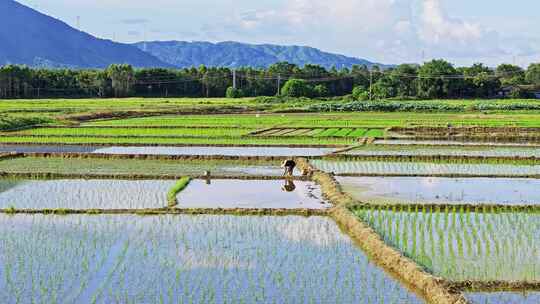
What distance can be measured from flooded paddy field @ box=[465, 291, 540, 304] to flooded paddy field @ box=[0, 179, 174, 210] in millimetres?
6432

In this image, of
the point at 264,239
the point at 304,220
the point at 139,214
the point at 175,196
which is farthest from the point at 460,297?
the point at 175,196

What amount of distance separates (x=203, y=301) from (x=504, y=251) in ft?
13.3

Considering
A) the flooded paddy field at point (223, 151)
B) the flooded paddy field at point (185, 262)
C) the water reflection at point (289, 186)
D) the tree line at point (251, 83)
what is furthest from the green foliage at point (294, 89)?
the flooded paddy field at point (185, 262)

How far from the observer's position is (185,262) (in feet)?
28.1

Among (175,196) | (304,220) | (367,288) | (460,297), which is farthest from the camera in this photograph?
(175,196)

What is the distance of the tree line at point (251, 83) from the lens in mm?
59969

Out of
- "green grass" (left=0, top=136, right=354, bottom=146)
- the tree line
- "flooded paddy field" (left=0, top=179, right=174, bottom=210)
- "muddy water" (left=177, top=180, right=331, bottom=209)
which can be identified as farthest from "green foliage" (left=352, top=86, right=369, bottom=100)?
"flooded paddy field" (left=0, top=179, right=174, bottom=210)

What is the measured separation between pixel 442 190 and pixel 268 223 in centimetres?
464

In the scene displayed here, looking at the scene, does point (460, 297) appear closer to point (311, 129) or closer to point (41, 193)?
point (41, 193)

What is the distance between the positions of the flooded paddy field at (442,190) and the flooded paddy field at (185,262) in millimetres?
2596

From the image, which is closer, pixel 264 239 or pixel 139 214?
pixel 264 239

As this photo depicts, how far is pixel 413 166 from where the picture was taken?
17844 millimetres

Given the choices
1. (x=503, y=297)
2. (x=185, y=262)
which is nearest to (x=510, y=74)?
(x=185, y=262)

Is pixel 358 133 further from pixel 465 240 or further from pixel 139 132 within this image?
pixel 465 240
